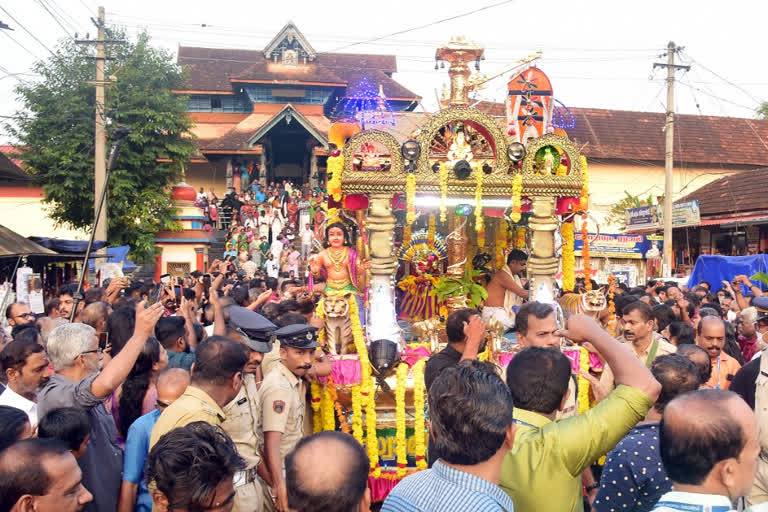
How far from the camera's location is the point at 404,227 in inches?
389

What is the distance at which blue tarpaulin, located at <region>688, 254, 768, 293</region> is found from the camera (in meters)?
15.8

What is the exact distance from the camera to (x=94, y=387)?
3674 mm

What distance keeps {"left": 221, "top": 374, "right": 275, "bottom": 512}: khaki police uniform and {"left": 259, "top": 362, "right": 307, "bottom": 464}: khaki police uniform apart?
0.26 feet

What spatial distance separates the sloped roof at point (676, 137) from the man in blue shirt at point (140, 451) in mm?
28714

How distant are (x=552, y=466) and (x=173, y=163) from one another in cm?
2337

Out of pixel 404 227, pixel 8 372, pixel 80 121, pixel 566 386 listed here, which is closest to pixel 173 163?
pixel 80 121

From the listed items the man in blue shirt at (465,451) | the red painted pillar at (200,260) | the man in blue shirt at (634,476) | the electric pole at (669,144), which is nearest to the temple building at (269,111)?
the red painted pillar at (200,260)

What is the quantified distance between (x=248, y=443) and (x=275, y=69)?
3332cm

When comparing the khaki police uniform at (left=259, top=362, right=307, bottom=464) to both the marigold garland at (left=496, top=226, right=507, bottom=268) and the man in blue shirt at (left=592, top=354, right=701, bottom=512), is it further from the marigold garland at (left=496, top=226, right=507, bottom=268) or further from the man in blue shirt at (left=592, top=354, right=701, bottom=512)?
the marigold garland at (left=496, top=226, right=507, bottom=268)

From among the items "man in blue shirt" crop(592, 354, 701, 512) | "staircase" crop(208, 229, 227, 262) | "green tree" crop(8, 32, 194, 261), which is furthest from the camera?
"staircase" crop(208, 229, 227, 262)

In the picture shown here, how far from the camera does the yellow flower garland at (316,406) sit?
621cm

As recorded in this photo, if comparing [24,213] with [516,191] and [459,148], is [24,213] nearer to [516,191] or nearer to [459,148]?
[459,148]

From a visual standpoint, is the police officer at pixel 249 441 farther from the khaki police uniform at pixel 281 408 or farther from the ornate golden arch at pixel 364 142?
the ornate golden arch at pixel 364 142

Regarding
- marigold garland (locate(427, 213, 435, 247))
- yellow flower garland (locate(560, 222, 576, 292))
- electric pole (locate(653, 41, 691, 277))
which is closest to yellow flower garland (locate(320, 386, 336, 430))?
marigold garland (locate(427, 213, 435, 247))
